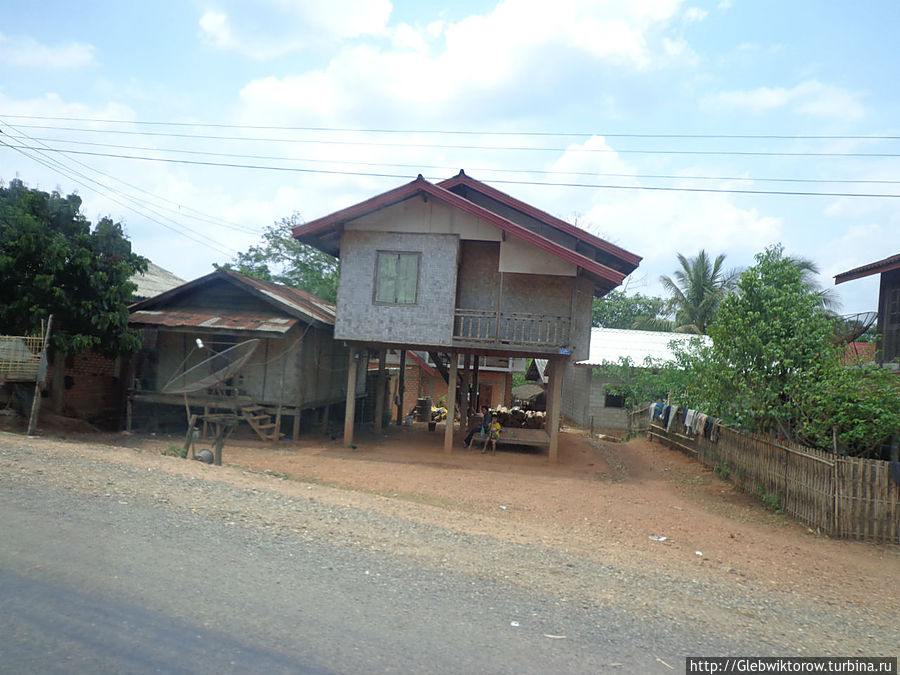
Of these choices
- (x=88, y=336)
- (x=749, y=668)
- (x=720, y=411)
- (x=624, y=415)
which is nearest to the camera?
(x=749, y=668)

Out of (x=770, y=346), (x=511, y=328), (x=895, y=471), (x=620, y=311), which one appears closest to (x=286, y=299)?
(x=511, y=328)

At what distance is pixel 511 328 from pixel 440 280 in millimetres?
2095

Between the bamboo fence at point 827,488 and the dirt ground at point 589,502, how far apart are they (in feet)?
0.82

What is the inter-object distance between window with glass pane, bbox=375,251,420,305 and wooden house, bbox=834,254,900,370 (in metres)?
11.1

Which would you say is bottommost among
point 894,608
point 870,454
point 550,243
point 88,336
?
point 894,608

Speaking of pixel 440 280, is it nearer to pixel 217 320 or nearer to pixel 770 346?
Answer: pixel 217 320

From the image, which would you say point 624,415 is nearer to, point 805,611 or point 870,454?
point 870,454

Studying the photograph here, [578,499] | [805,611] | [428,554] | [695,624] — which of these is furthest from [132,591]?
[578,499]

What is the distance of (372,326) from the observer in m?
15.9

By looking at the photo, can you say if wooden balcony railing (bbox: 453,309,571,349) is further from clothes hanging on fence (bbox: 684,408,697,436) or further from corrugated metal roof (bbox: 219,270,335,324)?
clothes hanging on fence (bbox: 684,408,697,436)

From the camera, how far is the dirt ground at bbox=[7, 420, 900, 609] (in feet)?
25.1

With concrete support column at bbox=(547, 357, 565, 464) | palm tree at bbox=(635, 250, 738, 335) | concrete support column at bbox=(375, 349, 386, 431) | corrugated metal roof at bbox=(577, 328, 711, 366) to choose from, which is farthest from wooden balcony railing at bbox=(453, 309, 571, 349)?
palm tree at bbox=(635, 250, 738, 335)

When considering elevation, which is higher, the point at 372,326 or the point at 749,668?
the point at 372,326

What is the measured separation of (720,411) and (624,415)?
14.7 m
